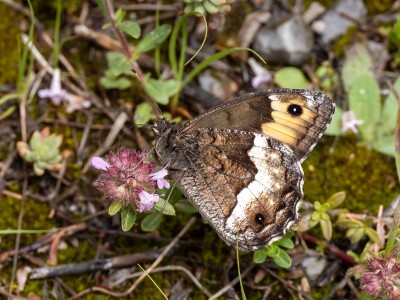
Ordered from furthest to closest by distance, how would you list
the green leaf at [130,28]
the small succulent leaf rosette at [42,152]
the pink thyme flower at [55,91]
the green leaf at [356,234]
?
the pink thyme flower at [55,91], the small succulent leaf rosette at [42,152], the green leaf at [130,28], the green leaf at [356,234]

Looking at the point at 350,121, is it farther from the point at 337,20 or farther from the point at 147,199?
the point at 147,199

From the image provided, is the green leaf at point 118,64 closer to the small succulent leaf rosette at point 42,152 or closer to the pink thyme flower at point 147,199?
the small succulent leaf rosette at point 42,152

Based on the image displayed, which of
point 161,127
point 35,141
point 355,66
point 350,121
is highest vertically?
point 161,127

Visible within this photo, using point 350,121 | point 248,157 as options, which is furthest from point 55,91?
point 350,121

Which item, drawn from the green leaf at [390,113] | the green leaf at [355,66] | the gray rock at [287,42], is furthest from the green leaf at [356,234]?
the gray rock at [287,42]

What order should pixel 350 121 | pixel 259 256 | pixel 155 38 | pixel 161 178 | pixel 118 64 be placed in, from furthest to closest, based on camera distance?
pixel 350 121
pixel 118 64
pixel 155 38
pixel 259 256
pixel 161 178
